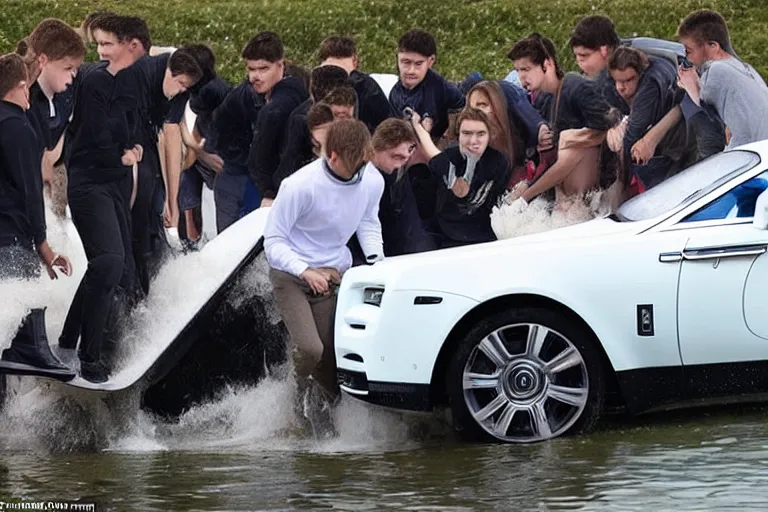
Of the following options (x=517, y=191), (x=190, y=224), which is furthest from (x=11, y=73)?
(x=190, y=224)

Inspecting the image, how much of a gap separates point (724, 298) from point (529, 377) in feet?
3.30

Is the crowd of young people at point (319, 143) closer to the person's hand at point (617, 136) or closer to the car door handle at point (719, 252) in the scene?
the person's hand at point (617, 136)

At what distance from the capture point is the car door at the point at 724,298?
903 cm

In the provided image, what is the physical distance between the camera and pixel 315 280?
9.74 m

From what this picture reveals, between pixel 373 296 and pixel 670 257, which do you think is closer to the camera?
pixel 670 257

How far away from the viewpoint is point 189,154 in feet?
45.8

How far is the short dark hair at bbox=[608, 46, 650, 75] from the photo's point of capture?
12.0 m

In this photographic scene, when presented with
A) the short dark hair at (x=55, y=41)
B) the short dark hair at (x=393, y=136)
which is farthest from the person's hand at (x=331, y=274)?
the short dark hair at (x=55, y=41)

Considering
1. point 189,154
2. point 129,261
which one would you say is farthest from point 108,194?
point 189,154

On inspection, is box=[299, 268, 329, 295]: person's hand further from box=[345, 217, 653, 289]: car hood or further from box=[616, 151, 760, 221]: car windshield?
box=[616, 151, 760, 221]: car windshield

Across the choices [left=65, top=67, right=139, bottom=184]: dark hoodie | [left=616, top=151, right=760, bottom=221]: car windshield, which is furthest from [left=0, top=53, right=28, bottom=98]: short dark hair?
[left=616, top=151, right=760, bottom=221]: car windshield

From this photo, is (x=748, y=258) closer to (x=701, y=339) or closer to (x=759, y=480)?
(x=701, y=339)

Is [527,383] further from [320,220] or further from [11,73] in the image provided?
[11,73]

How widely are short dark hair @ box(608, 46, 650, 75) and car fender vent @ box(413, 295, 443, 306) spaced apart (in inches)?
133
